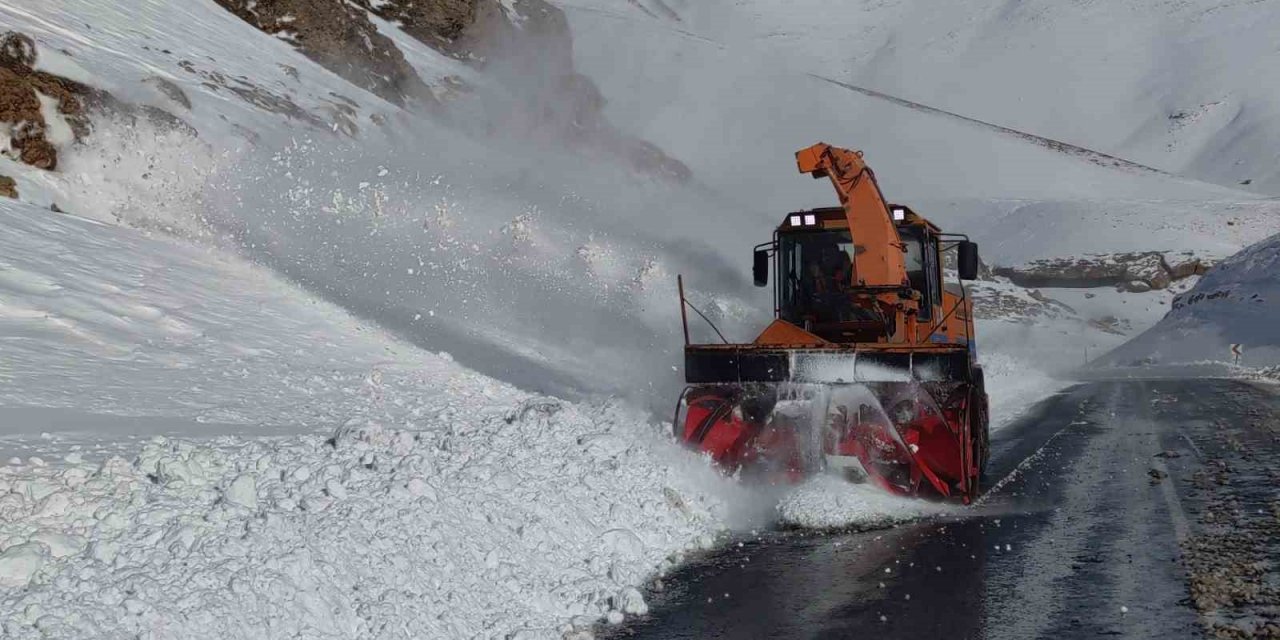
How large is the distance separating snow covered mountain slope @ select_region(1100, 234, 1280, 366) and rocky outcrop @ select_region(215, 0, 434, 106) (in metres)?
25.9

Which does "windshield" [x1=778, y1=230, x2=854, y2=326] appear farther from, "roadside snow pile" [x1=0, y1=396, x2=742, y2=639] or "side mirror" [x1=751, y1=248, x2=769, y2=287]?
"roadside snow pile" [x1=0, y1=396, x2=742, y2=639]

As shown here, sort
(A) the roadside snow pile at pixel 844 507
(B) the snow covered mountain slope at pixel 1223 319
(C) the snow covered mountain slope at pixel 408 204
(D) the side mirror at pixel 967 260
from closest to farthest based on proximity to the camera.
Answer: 1. (A) the roadside snow pile at pixel 844 507
2. (D) the side mirror at pixel 967 260
3. (C) the snow covered mountain slope at pixel 408 204
4. (B) the snow covered mountain slope at pixel 1223 319

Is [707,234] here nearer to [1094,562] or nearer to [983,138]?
[1094,562]

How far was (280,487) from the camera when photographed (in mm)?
6645

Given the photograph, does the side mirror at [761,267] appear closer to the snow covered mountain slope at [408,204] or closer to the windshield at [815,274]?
the windshield at [815,274]

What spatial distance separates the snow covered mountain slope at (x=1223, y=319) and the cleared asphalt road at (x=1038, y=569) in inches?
1046

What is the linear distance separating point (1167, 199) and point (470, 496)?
8489 centimetres

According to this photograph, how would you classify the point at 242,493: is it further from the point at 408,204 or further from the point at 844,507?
the point at 408,204

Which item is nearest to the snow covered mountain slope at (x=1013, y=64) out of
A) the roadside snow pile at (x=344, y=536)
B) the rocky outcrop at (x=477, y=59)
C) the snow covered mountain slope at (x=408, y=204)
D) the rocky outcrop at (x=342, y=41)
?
the rocky outcrop at (x=477, y=59)

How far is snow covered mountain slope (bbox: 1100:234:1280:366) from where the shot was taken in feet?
115

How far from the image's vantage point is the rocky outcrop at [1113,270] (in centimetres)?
6253

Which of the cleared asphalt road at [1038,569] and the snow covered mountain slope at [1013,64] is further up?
the snow covered mountain slope at [1013,64]

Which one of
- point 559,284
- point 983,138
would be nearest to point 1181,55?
point 983,138

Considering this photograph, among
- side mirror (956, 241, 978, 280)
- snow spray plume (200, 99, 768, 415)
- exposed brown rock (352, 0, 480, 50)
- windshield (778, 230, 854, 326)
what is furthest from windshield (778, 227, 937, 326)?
exposed brown rock (352, 0, 480, 50)
